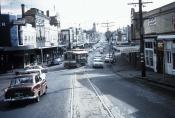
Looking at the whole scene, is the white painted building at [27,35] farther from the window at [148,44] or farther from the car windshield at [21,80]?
the car windshield at [21,80]

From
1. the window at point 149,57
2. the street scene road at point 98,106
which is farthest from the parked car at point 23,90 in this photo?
the window at point 149,57

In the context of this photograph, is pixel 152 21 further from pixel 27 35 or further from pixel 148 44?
pixel 27 35

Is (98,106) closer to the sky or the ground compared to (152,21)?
closer to the ground

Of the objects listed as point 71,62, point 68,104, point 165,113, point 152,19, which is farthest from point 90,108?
point 71,62

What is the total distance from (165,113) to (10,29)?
2091 inches

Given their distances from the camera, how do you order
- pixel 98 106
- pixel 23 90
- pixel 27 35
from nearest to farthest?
pixel 98 106, pixel 23 90, pixel 27 35

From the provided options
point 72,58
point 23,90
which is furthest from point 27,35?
point 23,90

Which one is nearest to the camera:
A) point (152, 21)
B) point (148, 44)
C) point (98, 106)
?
point (98, 106)

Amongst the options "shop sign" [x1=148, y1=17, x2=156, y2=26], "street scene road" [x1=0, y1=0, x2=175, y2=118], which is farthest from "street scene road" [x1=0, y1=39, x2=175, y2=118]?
"shop sign" [x1=148, y1=17, x2=156, y2=26]

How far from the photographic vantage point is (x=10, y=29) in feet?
212

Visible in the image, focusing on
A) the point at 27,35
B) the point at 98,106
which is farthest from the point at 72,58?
the point at 98,106

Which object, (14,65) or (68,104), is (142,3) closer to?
(68,104)

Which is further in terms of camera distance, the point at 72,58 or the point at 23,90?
the point at 72,58

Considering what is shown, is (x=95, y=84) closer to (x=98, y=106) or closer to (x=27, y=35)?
(x=98, y=106)
